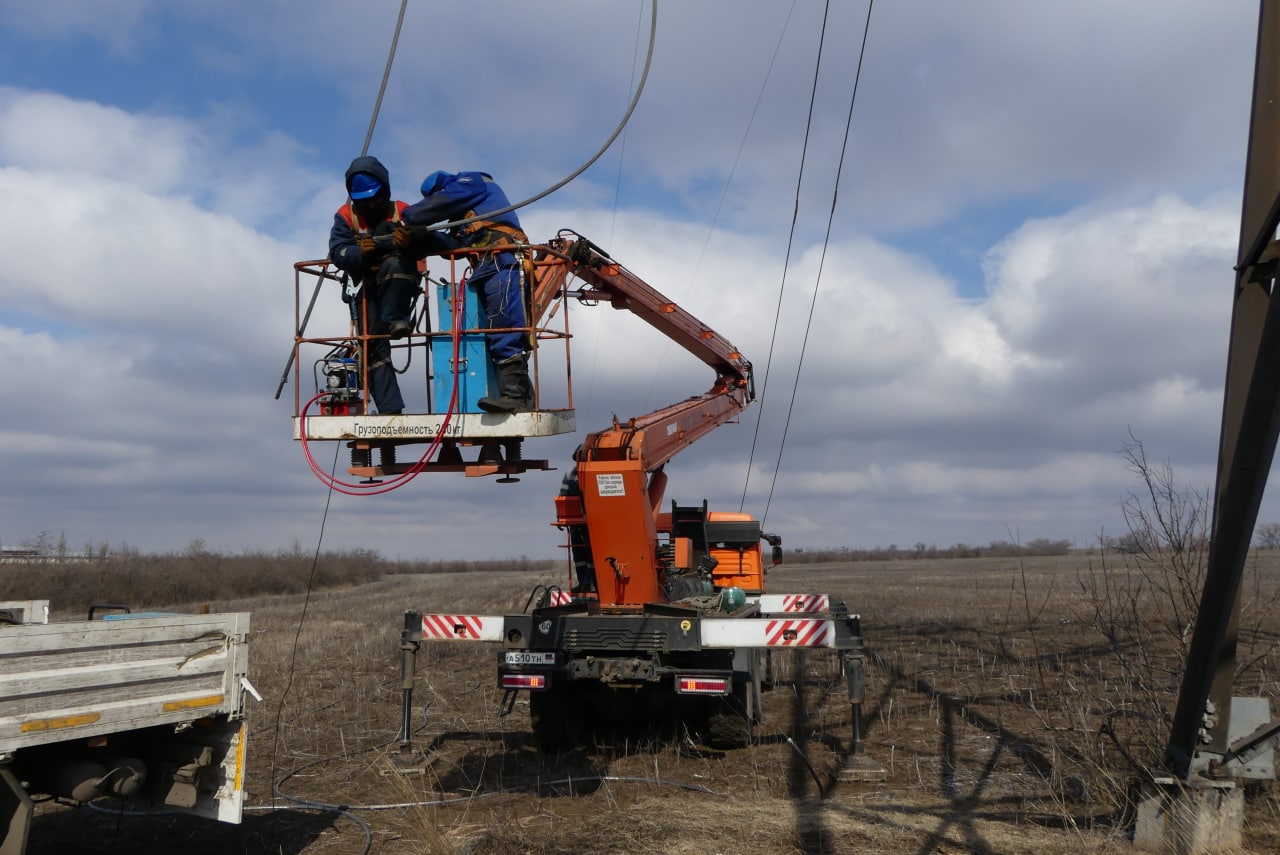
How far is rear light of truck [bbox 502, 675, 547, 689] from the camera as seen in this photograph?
342 inches

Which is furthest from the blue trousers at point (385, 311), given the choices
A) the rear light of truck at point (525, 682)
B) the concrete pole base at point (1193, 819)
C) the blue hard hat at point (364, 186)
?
the concrete pole base at point (1193, 819)

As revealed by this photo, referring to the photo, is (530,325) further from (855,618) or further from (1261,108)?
(1261,108)

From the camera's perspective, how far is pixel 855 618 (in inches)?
324

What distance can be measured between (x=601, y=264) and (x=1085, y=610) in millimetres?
15005

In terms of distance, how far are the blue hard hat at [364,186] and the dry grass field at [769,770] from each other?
175 inches

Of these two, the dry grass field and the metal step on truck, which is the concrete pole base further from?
the metal step on truck

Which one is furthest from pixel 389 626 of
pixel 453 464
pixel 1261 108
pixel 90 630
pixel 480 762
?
pixel 1261 108

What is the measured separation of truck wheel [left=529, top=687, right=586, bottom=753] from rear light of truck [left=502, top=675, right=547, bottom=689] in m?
0.80

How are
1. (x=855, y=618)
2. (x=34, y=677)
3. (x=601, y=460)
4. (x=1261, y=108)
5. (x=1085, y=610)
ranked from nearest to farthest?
(x=34, y=677) → (x=1261, y=108) → (x=855, y=618) → (x=601, y=460) → (x=1085, y=610)

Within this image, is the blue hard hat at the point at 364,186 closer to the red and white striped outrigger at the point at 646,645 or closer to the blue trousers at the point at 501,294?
the blue trousers at the point at 501,294

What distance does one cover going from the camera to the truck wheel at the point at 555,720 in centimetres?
963

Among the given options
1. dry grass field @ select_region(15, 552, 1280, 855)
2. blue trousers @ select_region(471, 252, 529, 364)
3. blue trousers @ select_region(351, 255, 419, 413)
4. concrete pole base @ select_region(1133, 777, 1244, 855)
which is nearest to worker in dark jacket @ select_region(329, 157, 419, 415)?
blue trousers @ select_region(351, 255, 419, 413)

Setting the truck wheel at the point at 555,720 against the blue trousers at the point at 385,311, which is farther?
the truck wheel at the point at 555,720

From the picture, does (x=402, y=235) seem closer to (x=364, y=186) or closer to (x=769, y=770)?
(x=364, y=186)
